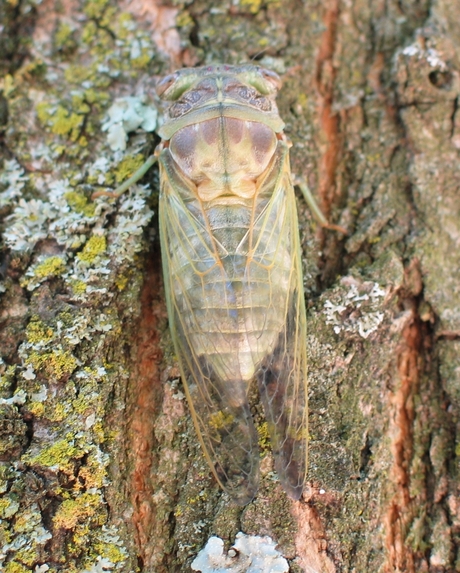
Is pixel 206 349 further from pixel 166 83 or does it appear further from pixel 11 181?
pixel 166 83

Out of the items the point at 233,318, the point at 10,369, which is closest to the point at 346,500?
the point at 233,318

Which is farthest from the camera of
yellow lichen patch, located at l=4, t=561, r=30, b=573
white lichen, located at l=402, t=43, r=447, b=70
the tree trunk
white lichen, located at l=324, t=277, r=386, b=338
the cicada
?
white lichen, located at l=402, t=43, r=447, b=70

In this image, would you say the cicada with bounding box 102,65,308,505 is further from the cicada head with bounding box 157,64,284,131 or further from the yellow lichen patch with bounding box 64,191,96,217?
the yellow lichen patch with bounding box 64,191,96,217

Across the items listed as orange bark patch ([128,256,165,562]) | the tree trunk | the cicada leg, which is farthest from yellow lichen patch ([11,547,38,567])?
the cicada leg

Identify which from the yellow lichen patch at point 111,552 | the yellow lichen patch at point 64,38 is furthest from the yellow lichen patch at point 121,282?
the yellow lichen patch at point 64,38

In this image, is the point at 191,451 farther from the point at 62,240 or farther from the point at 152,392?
the point at 62,240

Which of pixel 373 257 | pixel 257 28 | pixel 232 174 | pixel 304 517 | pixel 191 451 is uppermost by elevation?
pixel 257 28

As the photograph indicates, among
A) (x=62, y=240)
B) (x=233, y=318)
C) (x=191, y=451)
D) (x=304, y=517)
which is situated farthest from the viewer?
(x=62, y=240)

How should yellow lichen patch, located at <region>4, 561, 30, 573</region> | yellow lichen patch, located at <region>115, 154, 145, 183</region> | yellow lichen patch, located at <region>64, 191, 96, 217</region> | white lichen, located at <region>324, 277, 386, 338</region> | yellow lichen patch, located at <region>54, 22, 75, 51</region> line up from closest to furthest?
yellow lichen patch, located at <region>4, 561, 30, 573</region> < white lichen, located at <region>324, 277, 386, 338</region> < yellow lichen patch, located at <region>64, 191, 96, 217</region> < yellow lichen patch, located at <region>115, 154, 145, 183</region> < yellow lichen patch, located at <region>54, 22, 75, 51</region>
